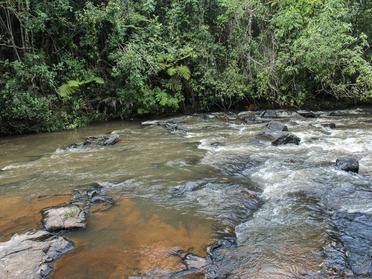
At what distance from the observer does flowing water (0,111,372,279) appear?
475 centimetres

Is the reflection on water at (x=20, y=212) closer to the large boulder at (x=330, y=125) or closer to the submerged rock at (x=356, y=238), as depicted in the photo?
the submerged rock at (x=356, y=238)

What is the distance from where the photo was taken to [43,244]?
5035mm

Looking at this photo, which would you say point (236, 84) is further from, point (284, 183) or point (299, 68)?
point (284, 183)

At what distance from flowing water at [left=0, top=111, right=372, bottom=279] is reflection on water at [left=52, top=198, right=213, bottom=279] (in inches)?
0.6

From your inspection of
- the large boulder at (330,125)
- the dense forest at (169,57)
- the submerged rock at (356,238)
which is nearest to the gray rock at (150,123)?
the dense forest at (169,57)

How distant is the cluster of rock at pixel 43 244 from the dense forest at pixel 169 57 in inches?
301

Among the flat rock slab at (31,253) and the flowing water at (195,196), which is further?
the flowing water at (195,196)

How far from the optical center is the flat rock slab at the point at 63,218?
217 inches

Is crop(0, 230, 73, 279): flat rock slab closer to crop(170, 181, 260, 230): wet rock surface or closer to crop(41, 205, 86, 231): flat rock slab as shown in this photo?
crop(41, 205, 86, 231): flat rock slab

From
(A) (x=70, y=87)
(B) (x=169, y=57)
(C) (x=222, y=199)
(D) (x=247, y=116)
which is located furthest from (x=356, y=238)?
(B) (x=169, y=57)

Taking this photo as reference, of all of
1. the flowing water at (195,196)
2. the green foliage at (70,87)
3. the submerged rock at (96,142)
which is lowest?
the submerged rock at (96,142)

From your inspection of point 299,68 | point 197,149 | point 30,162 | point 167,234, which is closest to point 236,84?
point 299,68

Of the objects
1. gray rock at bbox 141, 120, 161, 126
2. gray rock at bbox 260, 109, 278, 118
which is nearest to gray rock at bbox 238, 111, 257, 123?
gray rock at bbox 260, 109, 278, 118

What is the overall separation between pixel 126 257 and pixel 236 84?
39.0 feet
